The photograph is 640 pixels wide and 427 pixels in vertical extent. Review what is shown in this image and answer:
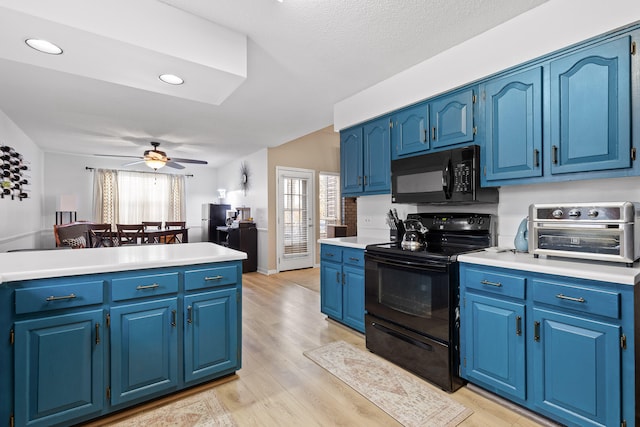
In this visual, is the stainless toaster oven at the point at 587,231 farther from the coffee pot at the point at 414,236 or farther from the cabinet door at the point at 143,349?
the cabinet door at the point at 143,349

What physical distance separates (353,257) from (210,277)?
53.5 inches

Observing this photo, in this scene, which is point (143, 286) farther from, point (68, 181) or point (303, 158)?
point (68, 181)

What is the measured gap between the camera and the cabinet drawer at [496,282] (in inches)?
67.4

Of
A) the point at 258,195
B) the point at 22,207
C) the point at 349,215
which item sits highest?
the point at 258,195

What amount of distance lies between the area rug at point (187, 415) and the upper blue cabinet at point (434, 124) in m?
2.42

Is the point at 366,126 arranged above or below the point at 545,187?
above

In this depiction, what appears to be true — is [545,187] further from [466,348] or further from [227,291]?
[227,291]

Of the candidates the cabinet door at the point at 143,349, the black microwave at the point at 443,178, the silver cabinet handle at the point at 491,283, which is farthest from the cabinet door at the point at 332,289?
the cabinet door at the point at 143,349

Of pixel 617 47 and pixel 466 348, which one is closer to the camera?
pixel 617 47

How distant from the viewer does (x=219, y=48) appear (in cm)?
209

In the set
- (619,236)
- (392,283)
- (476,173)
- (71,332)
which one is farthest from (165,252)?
(619,236)

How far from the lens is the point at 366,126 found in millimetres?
3207

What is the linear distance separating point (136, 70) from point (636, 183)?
3247 millimetres

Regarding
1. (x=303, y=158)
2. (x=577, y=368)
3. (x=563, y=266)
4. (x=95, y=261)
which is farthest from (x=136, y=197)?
(x=577, y=368)
